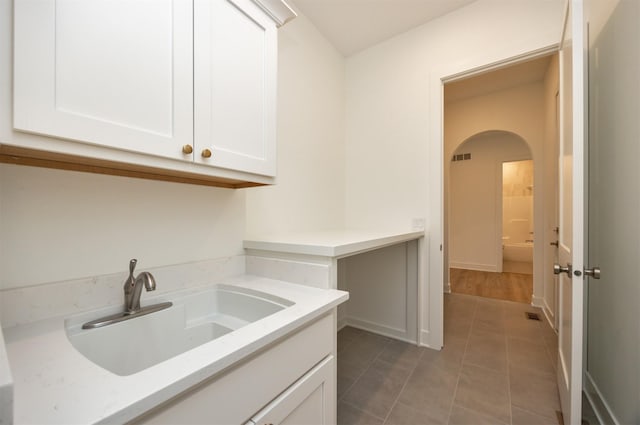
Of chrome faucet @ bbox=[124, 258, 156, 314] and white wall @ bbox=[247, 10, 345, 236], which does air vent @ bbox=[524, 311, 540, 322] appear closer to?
white wall @ bbox=[247, 10, 345, 236]

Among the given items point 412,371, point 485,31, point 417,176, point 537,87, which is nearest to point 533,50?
point 485,31

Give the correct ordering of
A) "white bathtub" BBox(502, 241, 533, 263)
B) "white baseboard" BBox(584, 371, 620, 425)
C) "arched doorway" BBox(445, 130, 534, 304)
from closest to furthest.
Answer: "white baseboard" BBox(584, 371, 620, 425) < "arched doorway" BBox(445, 130, 534, 304) < "white bathtub" BBox(502, 241, 533, 263)

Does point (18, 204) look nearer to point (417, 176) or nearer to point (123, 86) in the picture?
point (123, 86)

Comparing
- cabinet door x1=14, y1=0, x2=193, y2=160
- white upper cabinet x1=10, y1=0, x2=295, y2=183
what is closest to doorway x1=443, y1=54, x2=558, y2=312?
white upper cabinet x1=10, y1=0, x2=295, y2=183

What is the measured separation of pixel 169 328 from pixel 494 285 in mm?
4293

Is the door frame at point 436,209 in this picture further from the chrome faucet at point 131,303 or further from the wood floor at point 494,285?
the chrome faucet at point 131,303

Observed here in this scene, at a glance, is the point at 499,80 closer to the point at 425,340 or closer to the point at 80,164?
the point at 425,340

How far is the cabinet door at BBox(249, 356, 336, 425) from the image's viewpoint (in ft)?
2.63

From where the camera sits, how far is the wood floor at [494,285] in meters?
3.45

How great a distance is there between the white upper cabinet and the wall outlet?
1.41 m

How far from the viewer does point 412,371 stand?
1833mm

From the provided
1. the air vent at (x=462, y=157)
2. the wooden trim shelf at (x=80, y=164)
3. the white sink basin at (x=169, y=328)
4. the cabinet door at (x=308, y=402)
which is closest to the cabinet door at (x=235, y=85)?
the wooden trim shelf at (x=80, y=164)

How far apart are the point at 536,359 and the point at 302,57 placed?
288cm

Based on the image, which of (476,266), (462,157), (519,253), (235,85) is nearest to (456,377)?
(235,85)
